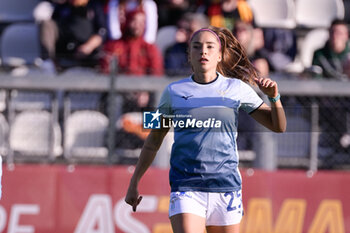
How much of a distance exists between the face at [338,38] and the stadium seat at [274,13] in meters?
1.48

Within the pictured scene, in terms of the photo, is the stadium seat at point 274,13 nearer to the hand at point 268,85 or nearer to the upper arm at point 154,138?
the upper arm at point 154,138

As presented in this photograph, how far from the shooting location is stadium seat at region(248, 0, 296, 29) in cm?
1109

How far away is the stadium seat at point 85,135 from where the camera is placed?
8.22m

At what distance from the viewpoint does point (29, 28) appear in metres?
10.7

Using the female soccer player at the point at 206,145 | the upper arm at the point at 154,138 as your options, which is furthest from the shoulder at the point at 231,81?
the upper arm at the point at 154,138

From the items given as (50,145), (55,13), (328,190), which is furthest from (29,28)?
(328,190)

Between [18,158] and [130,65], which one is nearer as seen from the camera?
[18,158]

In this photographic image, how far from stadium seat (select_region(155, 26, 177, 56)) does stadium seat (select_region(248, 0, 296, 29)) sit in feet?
5.12

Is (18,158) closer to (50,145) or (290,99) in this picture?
(50,145)

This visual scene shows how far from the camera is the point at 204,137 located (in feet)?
14.9

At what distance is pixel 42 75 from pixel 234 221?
4356mm

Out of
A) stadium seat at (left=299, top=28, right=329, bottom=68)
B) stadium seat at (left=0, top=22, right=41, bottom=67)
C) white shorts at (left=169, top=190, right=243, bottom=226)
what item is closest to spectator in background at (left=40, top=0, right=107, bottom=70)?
stadium seat at (left=0, top=22, right=41, bottom=67)

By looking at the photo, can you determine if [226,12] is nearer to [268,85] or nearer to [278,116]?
[278,116]

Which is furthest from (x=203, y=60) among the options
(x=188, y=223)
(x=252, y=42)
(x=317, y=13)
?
(x=317, y=13)
